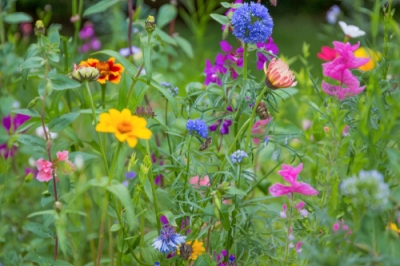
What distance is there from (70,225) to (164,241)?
209 millimetres

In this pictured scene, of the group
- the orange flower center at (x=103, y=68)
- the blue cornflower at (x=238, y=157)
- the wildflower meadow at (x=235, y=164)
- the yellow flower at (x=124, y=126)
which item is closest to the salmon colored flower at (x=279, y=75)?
the wildflower meadow at (x=235, y=164)

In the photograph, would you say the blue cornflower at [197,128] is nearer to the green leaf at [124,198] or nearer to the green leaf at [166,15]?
the green leaf at [124,198]

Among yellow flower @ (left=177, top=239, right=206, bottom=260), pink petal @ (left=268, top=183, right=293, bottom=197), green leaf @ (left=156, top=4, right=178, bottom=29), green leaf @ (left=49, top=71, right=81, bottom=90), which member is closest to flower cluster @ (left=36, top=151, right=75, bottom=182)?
green leaf @ (left=49, top=71, right=81, bottom=90)

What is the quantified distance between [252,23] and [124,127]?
1.02 feet

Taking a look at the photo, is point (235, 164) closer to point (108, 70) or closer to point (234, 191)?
point (234, 191)

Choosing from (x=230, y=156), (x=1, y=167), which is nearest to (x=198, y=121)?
(x=230, y=156)

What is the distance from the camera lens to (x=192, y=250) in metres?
0.91

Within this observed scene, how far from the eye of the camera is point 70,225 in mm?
949

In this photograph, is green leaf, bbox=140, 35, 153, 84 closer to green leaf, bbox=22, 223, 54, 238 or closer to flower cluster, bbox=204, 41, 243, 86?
flower cluster, bbox=204, 41, 243, 86

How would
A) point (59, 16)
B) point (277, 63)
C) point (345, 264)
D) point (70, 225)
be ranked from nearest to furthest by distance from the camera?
point (345, 264) < point (277, 63) < point (70, 225) < point (59, 16)

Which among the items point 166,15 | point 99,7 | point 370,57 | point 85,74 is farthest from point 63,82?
point 166,15

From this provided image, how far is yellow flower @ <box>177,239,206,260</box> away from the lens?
2.92ft

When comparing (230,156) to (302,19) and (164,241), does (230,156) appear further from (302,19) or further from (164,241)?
(302,19)

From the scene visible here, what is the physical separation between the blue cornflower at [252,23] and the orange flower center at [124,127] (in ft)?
0.91
